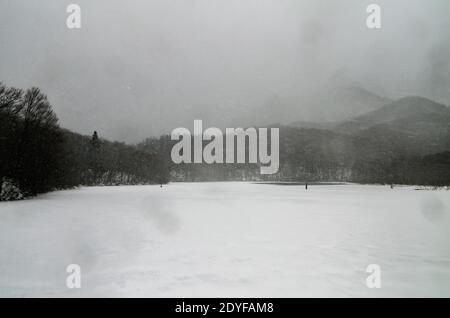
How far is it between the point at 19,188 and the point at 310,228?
91.5ft

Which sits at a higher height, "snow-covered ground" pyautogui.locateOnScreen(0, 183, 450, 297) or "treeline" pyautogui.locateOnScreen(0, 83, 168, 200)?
"treeline" pyautogui.locateOnScreen(0, 83, 168, 200)

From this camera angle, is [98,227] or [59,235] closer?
[59,235]

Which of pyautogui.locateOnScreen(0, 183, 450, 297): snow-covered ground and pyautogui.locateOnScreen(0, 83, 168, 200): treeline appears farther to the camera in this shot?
pyautogui.locateOnScreen(0, 83, 168, 200): treeline

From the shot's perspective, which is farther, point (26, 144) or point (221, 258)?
point (26, 144)

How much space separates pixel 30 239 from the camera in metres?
11.4

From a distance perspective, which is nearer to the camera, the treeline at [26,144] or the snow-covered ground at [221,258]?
the snow-covered ground at [221,258]

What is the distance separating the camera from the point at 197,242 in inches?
440

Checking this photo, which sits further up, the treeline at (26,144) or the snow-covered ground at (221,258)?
the treeline at (26,144)

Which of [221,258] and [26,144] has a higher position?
[26,144]

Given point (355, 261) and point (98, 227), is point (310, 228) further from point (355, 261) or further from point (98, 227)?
point (98, 227)

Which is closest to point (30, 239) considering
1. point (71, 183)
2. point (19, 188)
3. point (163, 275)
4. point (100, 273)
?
point (100, 273)

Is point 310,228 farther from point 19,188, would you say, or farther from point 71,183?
point 71,183

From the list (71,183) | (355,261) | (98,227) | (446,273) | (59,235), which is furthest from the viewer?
(71,183)
